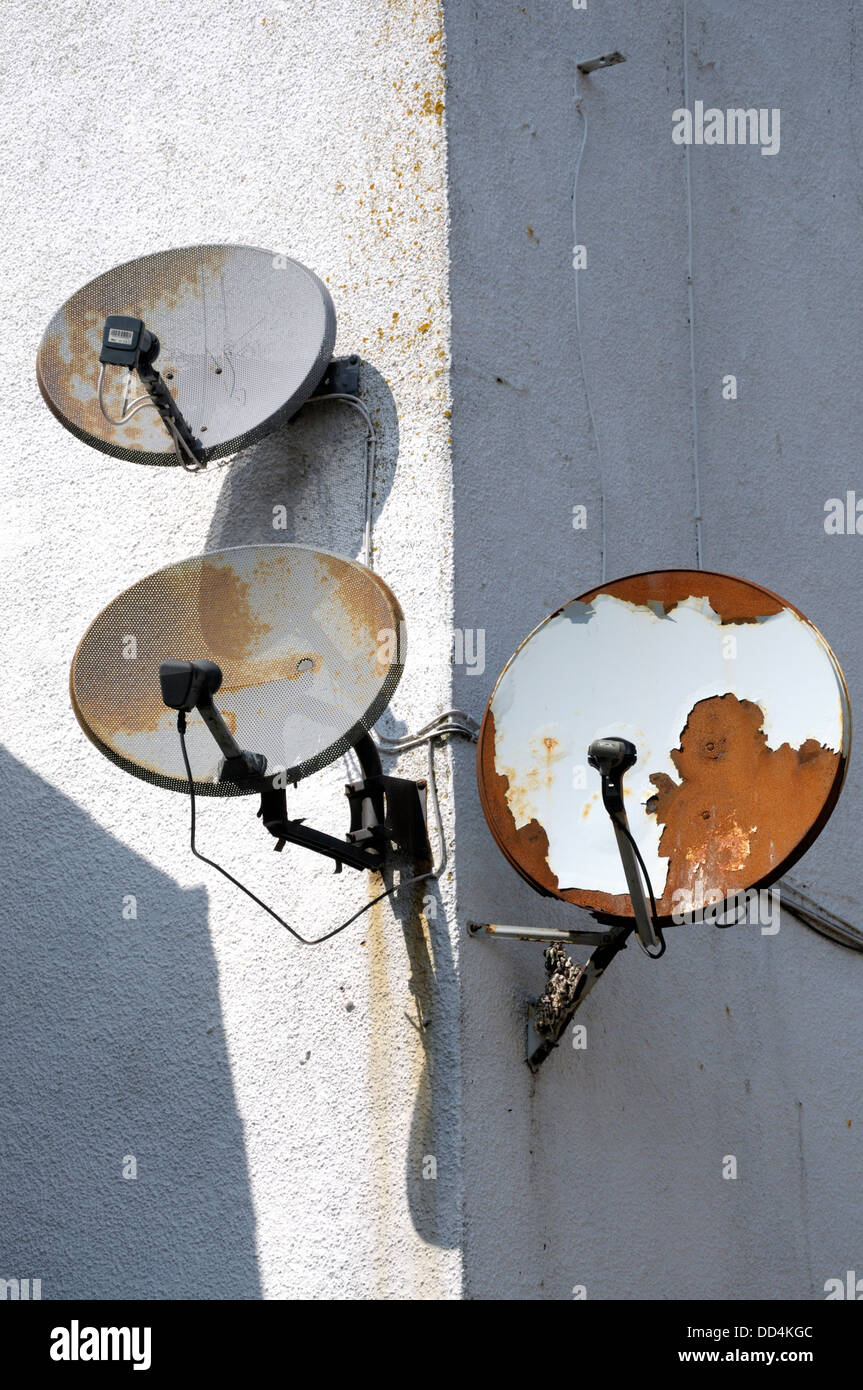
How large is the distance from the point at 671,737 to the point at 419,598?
1.24 meters

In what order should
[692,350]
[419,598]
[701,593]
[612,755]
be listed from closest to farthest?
[612,755]
[701,593]
[419,598]
[692,350]

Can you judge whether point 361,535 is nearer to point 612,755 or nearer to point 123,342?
point 123,342

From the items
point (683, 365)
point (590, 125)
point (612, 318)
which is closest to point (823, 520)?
point (683, 365)

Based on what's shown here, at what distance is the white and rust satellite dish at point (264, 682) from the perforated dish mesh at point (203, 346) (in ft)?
3.35

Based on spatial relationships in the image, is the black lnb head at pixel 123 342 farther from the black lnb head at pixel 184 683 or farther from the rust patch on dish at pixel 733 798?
the rust patch on dish at pixel 733 798

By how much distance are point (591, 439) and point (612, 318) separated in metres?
0.71

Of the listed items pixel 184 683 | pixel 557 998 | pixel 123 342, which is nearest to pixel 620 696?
pixel 557 998

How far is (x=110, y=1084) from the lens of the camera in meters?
6.78

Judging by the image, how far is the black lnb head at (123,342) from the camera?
6473 mm

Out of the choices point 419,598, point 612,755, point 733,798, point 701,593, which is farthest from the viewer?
point 419,598

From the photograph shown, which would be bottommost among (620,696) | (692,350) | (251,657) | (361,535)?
(620,696)

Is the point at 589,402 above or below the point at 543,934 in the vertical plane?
above

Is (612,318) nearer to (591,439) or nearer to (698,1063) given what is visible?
Answer: (591,439)

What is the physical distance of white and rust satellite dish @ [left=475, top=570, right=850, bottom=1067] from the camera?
17.1 feet
